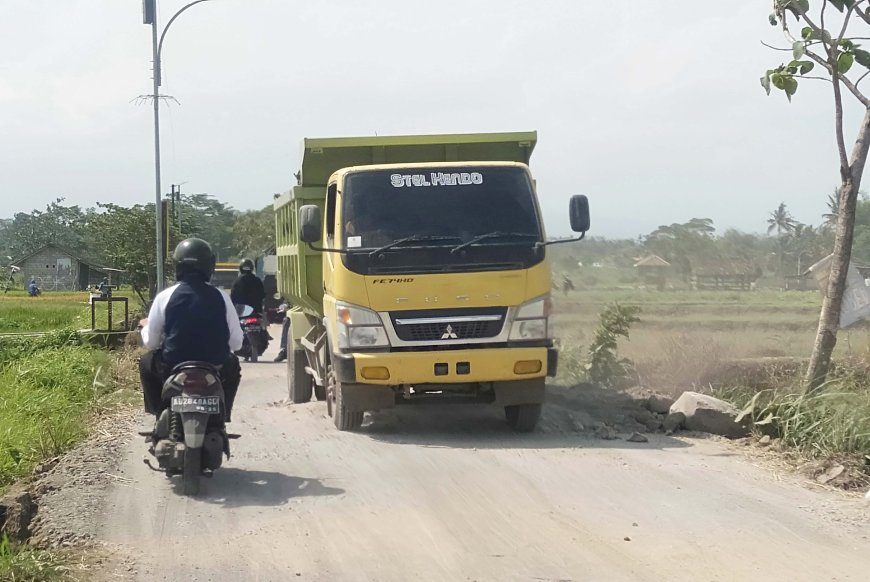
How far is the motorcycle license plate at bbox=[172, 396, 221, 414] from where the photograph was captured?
6.80 m

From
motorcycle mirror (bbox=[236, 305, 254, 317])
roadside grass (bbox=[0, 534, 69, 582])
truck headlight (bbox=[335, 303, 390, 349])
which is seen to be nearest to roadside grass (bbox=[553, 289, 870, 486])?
truck headlight (bbox=[335, 303, 390, 349])

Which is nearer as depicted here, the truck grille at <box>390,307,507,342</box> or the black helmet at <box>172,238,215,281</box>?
the black helmet at <box>172,238,215,281</box>

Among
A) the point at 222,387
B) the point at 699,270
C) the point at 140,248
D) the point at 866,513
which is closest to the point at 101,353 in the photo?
the point at 699,270

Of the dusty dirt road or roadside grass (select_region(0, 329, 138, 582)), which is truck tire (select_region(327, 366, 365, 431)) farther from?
roadside grass (select_region(0, 329, 138, 582))

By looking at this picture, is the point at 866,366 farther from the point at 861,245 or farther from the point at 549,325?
the point at 861,245

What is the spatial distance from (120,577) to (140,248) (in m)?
31.5

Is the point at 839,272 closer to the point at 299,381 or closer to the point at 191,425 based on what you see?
the point at 191,425

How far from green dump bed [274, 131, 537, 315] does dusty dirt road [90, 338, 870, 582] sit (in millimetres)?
2514

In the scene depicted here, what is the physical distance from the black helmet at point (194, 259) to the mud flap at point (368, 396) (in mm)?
2313

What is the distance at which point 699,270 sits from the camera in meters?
15.0

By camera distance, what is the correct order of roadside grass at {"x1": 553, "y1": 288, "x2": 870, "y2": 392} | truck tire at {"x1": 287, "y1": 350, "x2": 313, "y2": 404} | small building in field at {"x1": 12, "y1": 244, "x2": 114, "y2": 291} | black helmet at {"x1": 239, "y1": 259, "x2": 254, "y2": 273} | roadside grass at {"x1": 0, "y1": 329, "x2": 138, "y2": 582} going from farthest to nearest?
1. small building in field at {"x1": 12, "y1": 244, "x2": 114, "y2": 291}
2. black helmet at {"x1": 239, "y1": 259, "x2": 254, "y2": 273}
3. truck tire at {"x1": 287, "y1": 350, "x2": 313, "y2": 404}
4. roadside grass at {"x1": 553, "y1": 288, "x2": 870, "y2": 392}
5. roadside grass at {"x1": 0, "y1": 329, "x2": 138, "y2": 582}

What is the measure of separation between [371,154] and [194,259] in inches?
155

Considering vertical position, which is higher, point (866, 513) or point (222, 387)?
point (222, 387)

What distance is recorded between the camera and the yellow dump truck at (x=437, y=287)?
29.3 ft
